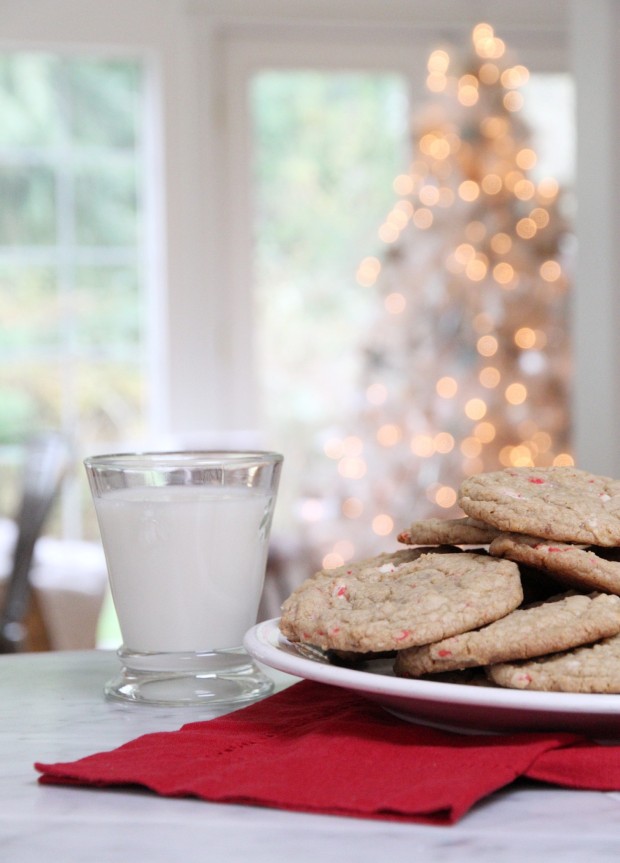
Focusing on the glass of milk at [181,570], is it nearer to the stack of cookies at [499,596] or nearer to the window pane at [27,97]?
the stack of cookies at [499,596]

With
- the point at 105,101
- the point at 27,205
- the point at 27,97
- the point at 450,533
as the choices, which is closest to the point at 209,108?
the point at 105,101

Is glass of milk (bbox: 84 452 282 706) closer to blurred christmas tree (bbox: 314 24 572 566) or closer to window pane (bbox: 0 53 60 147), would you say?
blurred christmas tree (bbox: 314 24 572 566)

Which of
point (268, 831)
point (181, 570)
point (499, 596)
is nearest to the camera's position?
point (268, 831)

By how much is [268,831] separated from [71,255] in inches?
151

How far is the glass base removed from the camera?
0.74 meters

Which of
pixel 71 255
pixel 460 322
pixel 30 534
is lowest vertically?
pixel 30 534

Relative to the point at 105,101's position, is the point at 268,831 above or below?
below

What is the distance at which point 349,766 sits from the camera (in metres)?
0.55

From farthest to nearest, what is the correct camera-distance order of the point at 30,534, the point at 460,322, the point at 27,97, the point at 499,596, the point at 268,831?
the point at 27,97
the point at 460,322
the point at 30,534
the point at 499,596
the point at 268,831

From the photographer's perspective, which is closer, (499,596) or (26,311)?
(499,596)

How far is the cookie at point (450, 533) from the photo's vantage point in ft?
2.21

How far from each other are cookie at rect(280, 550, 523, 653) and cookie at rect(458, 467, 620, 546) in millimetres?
27

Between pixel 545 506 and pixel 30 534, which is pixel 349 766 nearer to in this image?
pixel 545 506

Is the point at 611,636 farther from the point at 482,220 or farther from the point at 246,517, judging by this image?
the point at 482,220
